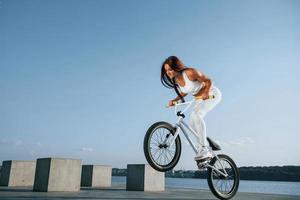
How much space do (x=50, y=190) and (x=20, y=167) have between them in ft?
24.5

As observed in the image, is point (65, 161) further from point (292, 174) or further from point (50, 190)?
point (292, 174)

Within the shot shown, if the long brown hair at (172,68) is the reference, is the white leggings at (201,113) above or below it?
below

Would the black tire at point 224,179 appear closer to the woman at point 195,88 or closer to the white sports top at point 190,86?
the woman at point 195,88

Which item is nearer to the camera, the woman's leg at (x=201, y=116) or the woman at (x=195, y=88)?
the woman at (x=195, y=88)

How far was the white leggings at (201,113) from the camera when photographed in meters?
7.15

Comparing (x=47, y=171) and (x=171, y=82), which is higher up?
(x=171, y=82)

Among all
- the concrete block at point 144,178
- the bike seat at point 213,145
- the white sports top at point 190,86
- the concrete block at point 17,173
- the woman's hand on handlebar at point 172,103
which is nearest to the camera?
the white sports top at point 190,86

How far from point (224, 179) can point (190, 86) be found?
2.69 metres

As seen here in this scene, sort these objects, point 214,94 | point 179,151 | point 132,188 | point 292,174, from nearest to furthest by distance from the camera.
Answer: point 179,151 < point 214,94 < point 132,188 < point 292,174

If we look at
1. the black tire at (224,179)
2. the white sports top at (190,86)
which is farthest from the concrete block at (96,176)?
the white sports top at (190,86)

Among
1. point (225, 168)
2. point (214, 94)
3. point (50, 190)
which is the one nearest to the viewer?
point (214, 94)

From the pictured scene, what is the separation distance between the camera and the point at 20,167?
925 inches

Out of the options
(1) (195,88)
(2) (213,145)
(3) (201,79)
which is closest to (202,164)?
(2) (213,145)

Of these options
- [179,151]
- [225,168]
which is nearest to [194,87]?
[179,151]
